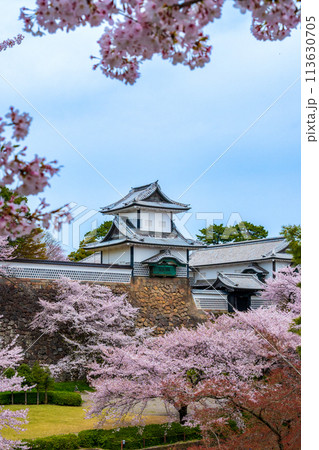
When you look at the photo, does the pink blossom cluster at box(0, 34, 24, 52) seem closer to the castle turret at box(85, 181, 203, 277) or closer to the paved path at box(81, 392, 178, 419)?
the paved path at box(81, 392, 178, 419)

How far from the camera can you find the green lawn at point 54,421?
1009cm

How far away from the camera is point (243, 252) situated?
23.0 m

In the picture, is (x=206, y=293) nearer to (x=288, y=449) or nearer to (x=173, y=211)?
(x=173, y=211)

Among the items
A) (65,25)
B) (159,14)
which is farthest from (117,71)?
(159,14)

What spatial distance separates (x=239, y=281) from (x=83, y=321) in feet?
21.4

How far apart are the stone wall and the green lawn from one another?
9.97 ft

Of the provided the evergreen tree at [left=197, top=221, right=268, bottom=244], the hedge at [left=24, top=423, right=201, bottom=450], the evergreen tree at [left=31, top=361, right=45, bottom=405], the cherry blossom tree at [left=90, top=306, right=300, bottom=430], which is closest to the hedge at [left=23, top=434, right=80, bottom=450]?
the hedge at [left=24, top=423, right=201, bottom=450]

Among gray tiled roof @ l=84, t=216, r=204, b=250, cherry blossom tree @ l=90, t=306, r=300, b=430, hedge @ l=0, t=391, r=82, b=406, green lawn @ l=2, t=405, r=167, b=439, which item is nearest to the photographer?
cherry blossom tree @ l=90, t=306, r=300, b=430

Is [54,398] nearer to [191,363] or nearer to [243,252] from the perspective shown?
[191,363]

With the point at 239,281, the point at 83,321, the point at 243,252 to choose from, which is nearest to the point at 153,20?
the point at 83,321

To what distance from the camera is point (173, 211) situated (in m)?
18.6

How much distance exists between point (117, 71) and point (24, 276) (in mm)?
13829

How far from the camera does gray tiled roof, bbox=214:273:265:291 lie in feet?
62.7
